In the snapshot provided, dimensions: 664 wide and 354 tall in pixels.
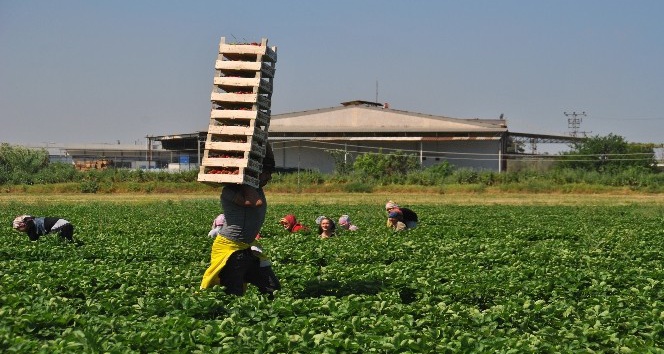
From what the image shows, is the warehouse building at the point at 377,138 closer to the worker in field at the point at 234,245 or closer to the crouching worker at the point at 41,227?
the crouching worker at the point at 41,227

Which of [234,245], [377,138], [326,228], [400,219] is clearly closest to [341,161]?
[377,138]

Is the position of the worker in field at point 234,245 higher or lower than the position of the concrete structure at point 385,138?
lower

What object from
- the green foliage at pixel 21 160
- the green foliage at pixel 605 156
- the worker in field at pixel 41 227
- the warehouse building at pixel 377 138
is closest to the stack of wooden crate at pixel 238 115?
the worker in field at pixel 41 227

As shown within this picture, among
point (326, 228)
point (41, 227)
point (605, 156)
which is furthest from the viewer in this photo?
point (605, 156)

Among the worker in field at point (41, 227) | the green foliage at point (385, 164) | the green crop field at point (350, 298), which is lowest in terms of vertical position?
the green crop field at point (350, 298)

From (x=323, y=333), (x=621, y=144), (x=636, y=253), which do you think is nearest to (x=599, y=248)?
(x=636, y=253)

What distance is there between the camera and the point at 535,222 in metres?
26.4

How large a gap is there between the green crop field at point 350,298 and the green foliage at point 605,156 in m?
58.0

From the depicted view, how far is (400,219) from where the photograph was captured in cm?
2094

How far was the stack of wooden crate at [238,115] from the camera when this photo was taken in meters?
9.97

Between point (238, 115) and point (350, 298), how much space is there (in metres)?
Answer: 2.43

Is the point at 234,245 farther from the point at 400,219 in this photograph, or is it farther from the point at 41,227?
the point at 400,219

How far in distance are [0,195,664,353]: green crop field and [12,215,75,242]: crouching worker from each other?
43 cm

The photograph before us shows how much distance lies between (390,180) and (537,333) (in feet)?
165
